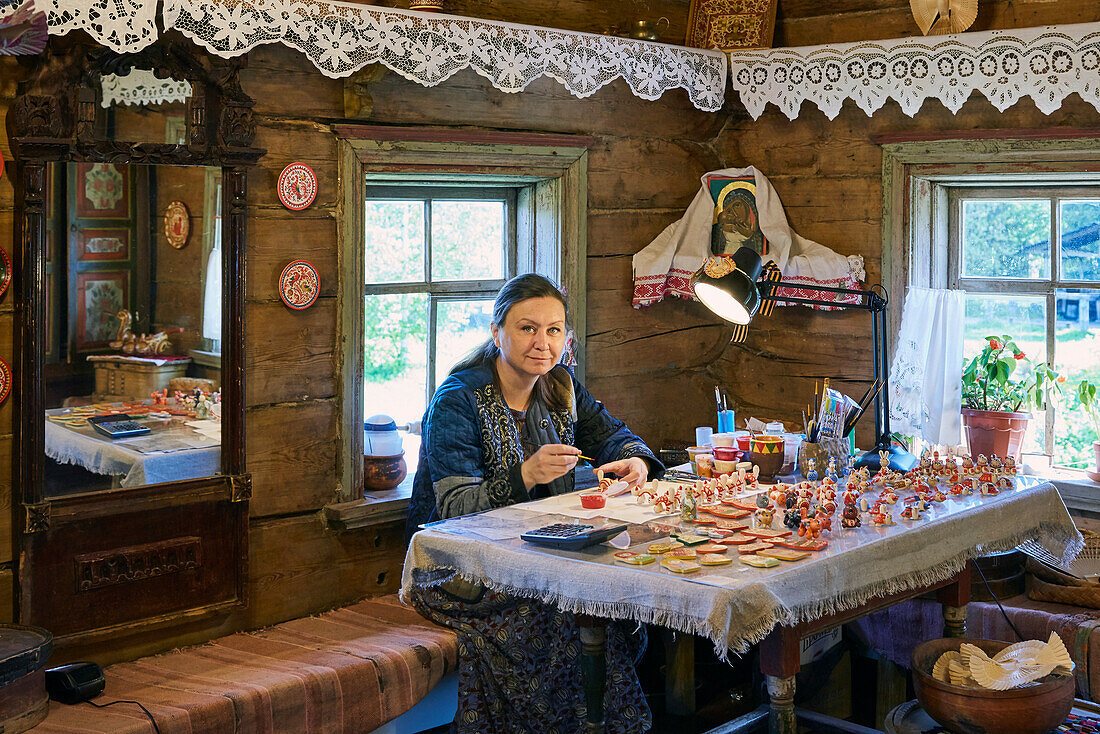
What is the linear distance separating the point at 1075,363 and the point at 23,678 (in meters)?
4.16

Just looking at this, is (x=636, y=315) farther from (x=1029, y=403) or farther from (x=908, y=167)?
(x=1029, y=403)

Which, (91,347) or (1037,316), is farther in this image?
(1037,316)

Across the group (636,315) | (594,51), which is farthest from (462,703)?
(594,51)

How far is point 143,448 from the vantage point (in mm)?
3771

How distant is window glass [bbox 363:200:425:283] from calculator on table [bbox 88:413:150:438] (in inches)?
48.0

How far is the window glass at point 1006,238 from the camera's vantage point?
195 inches

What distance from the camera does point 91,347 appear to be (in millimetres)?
3623

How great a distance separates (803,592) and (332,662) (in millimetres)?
1605

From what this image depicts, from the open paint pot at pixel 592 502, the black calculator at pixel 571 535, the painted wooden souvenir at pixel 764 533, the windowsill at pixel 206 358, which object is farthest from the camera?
the windowsill at pixel 206 358

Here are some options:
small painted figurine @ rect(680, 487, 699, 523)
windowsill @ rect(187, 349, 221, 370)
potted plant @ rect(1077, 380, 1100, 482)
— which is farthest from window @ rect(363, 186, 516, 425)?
potted plant @ rect(1077, 380, 1100, 482)

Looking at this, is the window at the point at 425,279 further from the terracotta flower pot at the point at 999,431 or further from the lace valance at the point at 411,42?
the terracotta flower pot at the point at 999,431

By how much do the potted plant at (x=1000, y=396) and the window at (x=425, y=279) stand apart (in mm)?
2071

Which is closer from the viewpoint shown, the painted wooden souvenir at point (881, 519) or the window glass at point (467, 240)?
the painted wooden souvenir at point (881, 519)

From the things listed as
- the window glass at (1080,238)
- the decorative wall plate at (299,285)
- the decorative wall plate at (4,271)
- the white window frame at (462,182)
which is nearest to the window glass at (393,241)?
the white window frame at (462,182)
